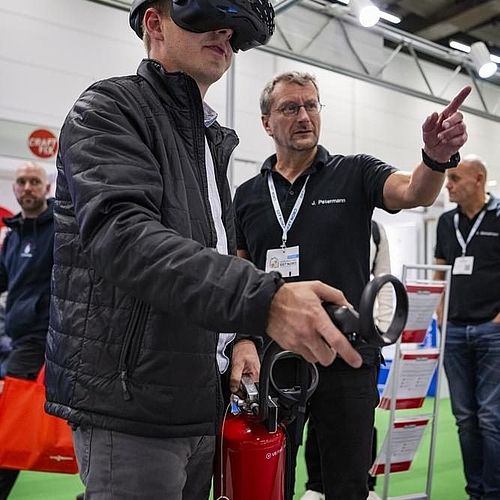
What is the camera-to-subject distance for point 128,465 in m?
0.99

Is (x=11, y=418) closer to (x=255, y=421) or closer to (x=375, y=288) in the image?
(x=255, y=421)

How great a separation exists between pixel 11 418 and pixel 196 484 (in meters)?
1.70

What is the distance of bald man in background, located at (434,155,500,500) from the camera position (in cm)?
310

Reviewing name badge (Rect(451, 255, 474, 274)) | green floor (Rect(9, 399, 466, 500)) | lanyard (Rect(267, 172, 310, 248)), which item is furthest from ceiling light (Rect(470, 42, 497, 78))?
lanyard (Rect(267, 172, 310, 248))

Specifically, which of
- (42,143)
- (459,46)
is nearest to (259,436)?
(42,143)

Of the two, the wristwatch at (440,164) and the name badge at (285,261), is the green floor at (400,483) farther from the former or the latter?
the wristwatch at (440,164)

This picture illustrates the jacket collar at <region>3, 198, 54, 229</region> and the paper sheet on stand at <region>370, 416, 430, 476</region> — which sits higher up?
the jacket collar at <region>3, 198, 54, 229</region>

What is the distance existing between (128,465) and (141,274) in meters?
0.37

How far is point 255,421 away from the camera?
1.27 m

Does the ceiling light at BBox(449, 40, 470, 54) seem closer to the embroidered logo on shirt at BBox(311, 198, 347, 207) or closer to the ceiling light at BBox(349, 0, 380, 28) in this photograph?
the ceiling light at BBox(349, 0, 380, 28)

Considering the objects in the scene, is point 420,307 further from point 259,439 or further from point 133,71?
point 133,71

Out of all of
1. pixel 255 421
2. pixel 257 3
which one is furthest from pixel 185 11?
pixel 255 421

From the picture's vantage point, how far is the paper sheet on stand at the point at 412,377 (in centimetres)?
307

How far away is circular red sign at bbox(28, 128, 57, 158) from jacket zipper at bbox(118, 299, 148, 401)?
5.08m
